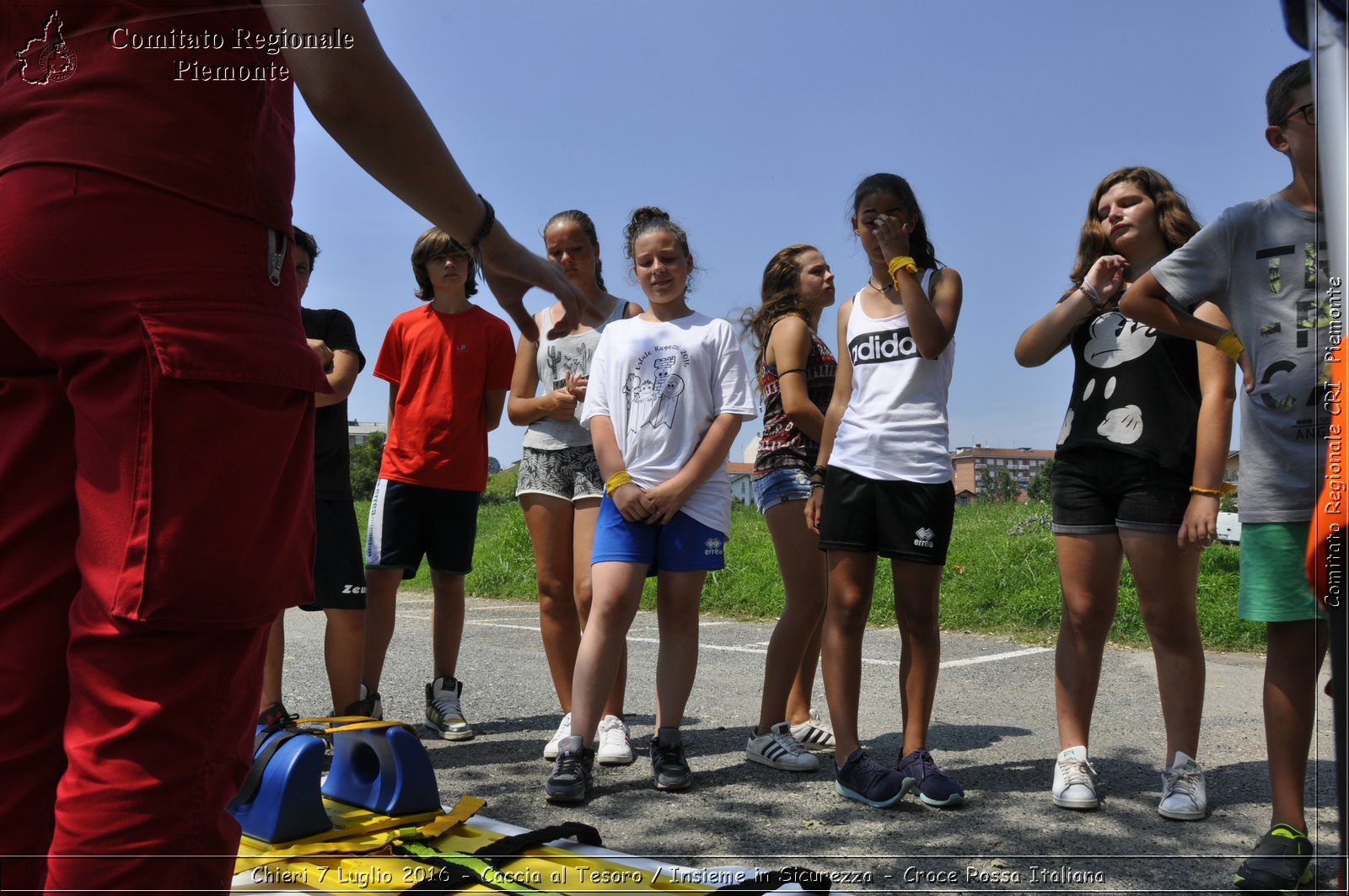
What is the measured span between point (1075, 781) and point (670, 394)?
199 centimetres

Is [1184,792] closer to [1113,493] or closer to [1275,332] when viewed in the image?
[1113,493]

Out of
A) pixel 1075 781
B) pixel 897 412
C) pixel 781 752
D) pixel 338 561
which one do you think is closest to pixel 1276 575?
pixel 1075 781

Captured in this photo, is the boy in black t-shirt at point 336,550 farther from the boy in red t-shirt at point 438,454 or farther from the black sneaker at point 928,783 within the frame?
the black sneaker at point 928,783

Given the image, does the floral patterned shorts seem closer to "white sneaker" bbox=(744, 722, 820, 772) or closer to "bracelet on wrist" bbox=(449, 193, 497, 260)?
"white sneaker" bbox=(744, 722, 820, 772)

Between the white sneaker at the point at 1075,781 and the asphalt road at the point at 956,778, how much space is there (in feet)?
0.15

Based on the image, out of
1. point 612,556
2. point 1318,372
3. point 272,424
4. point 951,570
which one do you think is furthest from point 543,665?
point 272,424

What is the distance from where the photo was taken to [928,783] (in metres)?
3.51

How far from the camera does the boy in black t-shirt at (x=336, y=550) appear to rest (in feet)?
14.4

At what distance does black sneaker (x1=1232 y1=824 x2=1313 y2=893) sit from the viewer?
8.85 feet

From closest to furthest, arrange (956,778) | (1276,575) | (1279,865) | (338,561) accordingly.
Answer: (1279,865), (1276,575), (956,778), (338,561)

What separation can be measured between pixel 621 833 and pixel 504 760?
3.82ft

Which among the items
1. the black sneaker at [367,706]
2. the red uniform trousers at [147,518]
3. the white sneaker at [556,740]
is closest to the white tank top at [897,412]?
the white sneaker at [556,740]

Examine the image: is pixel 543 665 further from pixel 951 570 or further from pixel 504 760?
pixel 951 570

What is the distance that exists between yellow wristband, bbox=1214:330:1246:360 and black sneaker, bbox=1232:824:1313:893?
4.40 feet
